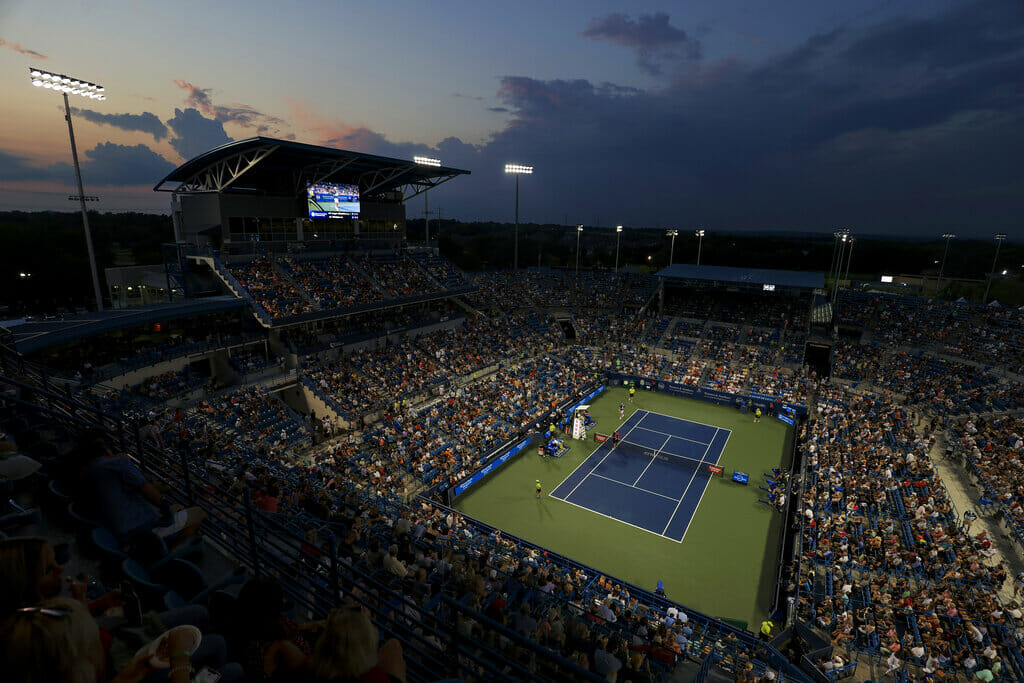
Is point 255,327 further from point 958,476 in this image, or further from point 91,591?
point 958,476

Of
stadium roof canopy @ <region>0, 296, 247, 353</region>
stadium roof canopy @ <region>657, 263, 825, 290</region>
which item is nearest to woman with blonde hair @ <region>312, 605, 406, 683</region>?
stadium roof canopy @ <region>0, 296, 247, 353</region>

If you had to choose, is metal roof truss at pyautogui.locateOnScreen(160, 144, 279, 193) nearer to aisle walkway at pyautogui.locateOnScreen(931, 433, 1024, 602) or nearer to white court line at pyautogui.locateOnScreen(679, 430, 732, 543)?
white court line at pyautogui.locateOnScreen(679, 430, 732, 543)

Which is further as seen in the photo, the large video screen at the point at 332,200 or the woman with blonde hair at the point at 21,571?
the large video screen at the point at 332,200

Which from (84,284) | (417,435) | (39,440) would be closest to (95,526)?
(39,440)

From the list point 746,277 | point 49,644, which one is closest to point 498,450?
point 49,644

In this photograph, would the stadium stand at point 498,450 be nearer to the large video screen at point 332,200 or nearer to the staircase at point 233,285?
the staircase at point 233,285

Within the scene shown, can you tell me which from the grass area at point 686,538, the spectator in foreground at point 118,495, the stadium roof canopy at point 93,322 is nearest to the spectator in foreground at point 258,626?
the spectator in foreground at point 118,495

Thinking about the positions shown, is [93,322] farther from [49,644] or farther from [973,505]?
[973,505]
